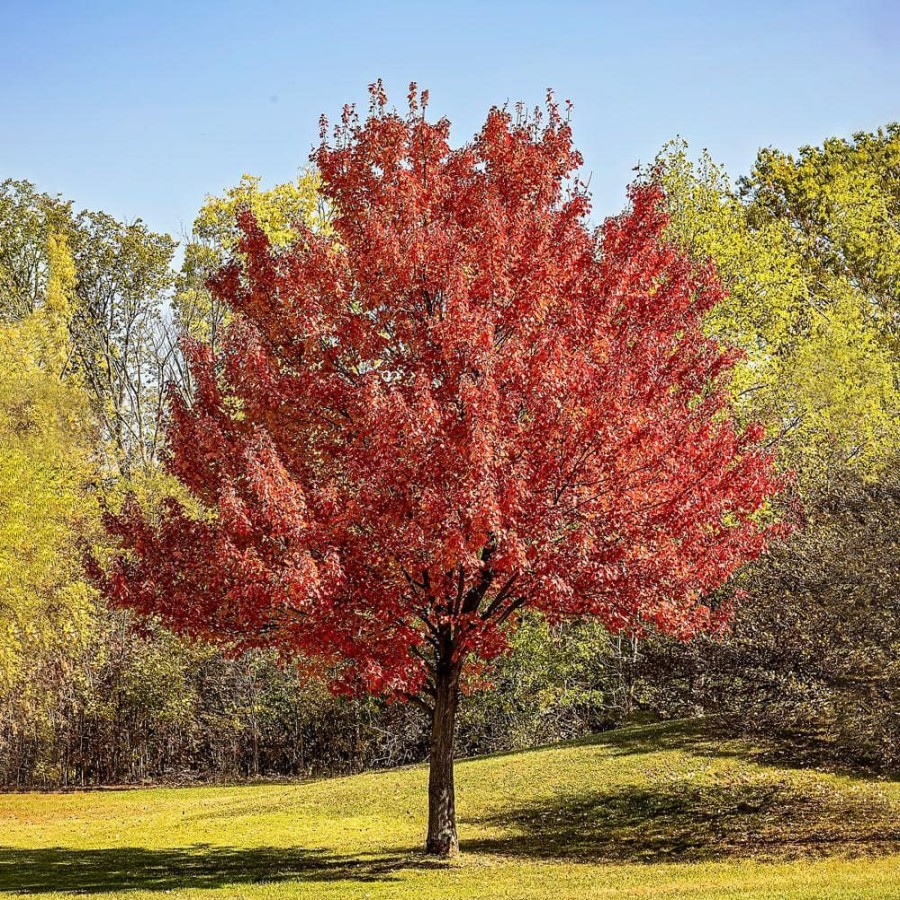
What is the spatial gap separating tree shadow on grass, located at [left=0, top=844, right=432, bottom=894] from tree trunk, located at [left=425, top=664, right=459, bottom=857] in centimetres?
42

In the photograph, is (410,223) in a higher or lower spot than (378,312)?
higher

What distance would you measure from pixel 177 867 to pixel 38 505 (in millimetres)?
11229

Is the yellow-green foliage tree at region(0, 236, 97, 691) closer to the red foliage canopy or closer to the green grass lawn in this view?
the green grass lawn

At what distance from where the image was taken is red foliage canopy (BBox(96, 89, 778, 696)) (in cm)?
1264

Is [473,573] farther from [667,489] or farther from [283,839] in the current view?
[283,839]

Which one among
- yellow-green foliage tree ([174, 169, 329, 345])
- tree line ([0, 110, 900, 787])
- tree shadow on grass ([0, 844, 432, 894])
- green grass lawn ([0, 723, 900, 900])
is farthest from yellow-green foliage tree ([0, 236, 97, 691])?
tree shadow on grass ([0, 844, 432, 894])

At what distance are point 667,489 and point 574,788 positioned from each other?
9.89 meters

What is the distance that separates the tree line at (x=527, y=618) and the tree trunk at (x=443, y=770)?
2.17m

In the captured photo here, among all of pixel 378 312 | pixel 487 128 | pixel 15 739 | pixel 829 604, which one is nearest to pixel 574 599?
pixel 829 604

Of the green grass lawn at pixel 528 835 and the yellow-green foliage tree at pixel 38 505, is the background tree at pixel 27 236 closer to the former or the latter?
the yellow-green foliage tree at pixel 38 505

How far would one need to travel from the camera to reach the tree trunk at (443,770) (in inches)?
591

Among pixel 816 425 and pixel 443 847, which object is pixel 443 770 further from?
pixel 816 425

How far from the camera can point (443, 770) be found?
15.0 meters

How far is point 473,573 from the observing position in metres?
13.3
